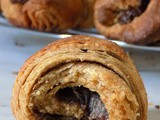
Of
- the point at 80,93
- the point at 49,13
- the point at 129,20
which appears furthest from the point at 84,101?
the point at 49,13

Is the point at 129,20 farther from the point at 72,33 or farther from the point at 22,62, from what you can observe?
the point at 22,62

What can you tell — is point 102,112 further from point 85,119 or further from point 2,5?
point 2,5

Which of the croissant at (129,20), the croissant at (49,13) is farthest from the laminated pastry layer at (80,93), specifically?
the croissant at (49,13)

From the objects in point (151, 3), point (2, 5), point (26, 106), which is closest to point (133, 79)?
point (26, 106)

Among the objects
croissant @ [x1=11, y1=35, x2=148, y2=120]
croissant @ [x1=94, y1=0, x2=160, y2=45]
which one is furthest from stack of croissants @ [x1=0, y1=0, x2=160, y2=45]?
croissant @ [x1=11, y1=35, x2=148, y2=120]

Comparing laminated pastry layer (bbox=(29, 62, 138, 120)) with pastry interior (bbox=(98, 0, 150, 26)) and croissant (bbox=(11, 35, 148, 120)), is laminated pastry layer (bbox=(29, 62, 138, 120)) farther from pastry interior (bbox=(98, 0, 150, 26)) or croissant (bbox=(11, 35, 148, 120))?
pastry interior (bbox=(98, 0, 150, 26))

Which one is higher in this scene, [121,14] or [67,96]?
[121,14]

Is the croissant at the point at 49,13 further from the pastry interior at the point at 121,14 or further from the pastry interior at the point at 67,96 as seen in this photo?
the pastry interior at the point at 67,96
